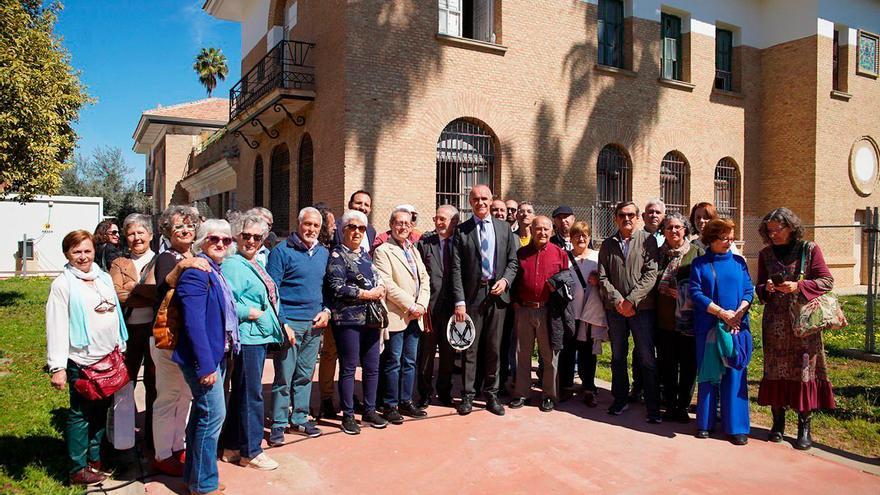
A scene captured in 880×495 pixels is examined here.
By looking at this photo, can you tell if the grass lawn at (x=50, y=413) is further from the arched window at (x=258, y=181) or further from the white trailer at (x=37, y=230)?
the white trailer at (x=37, y=230)

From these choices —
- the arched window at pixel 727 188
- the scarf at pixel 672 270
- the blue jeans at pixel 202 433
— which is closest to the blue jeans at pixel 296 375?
the blue jeans at pixel 202 433

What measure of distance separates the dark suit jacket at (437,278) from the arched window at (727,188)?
48.8 ft

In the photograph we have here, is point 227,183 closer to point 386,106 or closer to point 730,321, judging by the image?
point 386,106

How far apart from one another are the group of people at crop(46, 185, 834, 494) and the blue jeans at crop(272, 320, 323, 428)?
0.01 metres

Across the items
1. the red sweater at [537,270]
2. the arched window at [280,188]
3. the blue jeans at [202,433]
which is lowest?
the blue jeans at [202,433]

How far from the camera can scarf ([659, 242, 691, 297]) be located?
18.8 ft

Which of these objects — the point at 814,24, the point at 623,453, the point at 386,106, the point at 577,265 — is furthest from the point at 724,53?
the point at 623,453

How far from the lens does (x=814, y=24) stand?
714 inches

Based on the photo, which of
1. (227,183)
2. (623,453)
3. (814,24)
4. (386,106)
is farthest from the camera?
(227,183)

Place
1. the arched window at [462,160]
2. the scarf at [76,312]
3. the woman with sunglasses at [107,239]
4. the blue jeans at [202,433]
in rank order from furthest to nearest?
the arched window at [462,160] < the woman with sunglasses at [107,239] < the scarf at [76,312] < the blue jeans at [202,433]

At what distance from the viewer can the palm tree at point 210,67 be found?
55.7m

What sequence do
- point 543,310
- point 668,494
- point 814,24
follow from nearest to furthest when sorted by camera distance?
1. point 668,494
2. point 543,310
3. point 814,24

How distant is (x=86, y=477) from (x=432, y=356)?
3.22 metres

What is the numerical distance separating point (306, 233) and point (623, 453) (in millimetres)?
3257
